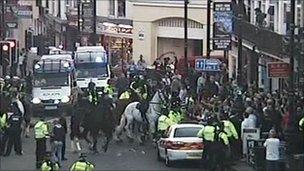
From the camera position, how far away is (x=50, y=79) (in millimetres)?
46031

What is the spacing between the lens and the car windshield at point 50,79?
150 ft

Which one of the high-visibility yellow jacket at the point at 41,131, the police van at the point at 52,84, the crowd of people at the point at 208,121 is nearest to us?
the crowd of people at the point at 208,121

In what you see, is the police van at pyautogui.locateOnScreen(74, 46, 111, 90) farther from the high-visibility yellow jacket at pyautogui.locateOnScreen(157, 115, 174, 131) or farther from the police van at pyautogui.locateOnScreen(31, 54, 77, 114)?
the high-visibility yellow jacket at pyautogui.locateOnScreen(157, 115, 174, 131)

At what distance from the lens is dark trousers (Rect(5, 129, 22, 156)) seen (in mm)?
32062

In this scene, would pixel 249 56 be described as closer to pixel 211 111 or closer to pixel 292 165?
pixel 211 111

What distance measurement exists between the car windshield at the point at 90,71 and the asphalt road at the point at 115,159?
1494cm

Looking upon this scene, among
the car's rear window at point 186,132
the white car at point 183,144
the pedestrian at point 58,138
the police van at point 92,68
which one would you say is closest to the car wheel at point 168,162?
the white car at point 183,144

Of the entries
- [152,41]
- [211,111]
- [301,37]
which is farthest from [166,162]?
[152,41]

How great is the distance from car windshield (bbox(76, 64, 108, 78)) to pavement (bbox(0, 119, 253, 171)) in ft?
49.6

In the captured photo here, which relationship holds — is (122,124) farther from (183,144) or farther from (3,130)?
(183,144)

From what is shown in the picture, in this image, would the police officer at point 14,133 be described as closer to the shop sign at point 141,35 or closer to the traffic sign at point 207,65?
the traffic sign at point 207,65

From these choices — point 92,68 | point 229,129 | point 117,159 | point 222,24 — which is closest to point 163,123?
point 117,159

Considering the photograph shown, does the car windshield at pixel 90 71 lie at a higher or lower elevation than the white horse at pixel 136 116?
higher

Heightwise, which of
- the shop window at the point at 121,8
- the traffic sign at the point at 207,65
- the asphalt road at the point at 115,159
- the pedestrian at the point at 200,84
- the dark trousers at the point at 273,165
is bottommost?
the asphalt road at the point at 115,159
